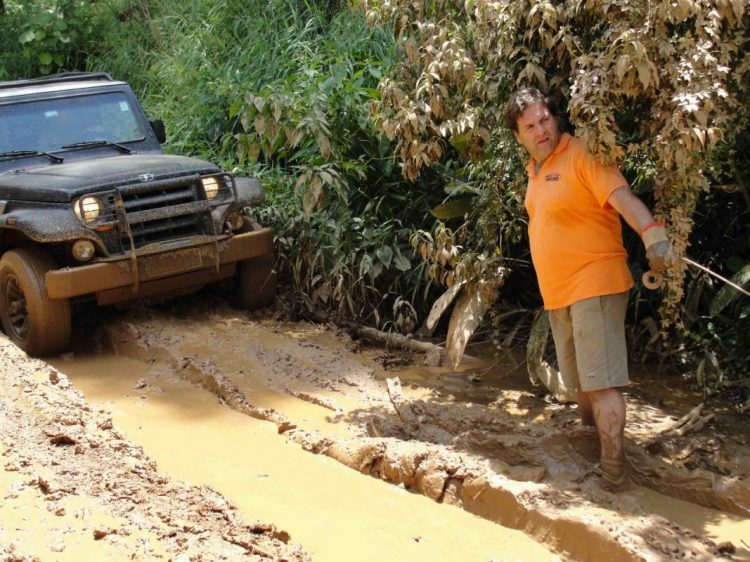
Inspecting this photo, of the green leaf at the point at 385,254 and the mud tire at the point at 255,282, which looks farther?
the mud tire at the point at 255,282

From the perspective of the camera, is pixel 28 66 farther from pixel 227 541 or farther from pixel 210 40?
pixel 227 541

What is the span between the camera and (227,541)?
3.38m

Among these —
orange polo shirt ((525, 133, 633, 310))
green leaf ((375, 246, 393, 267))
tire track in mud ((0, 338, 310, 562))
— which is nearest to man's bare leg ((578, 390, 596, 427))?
orange polo shirt ((525, 133, 633, 310))

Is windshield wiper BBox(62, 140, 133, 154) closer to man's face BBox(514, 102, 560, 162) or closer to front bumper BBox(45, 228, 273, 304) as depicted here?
front bumper BBox(45, 228, 273, 304)

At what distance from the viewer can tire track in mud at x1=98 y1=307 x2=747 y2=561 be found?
134 inches

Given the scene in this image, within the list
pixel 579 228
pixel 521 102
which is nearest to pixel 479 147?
pixel 521 102

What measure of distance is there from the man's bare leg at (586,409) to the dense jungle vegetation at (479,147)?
560 millimetres

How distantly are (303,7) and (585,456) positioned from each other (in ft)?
23.2

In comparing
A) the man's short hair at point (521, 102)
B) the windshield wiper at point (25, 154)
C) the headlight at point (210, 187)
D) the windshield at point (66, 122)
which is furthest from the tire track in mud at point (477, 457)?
the windshield at point (66, 122)

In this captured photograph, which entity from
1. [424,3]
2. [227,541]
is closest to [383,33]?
[424,3]

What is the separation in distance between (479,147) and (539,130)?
1.02 metres

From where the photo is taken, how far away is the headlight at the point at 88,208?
5996 mm

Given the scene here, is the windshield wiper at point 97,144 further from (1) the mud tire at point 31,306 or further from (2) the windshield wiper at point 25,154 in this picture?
(1) the mud tire at point 31,306

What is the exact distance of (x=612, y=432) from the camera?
3842mm
